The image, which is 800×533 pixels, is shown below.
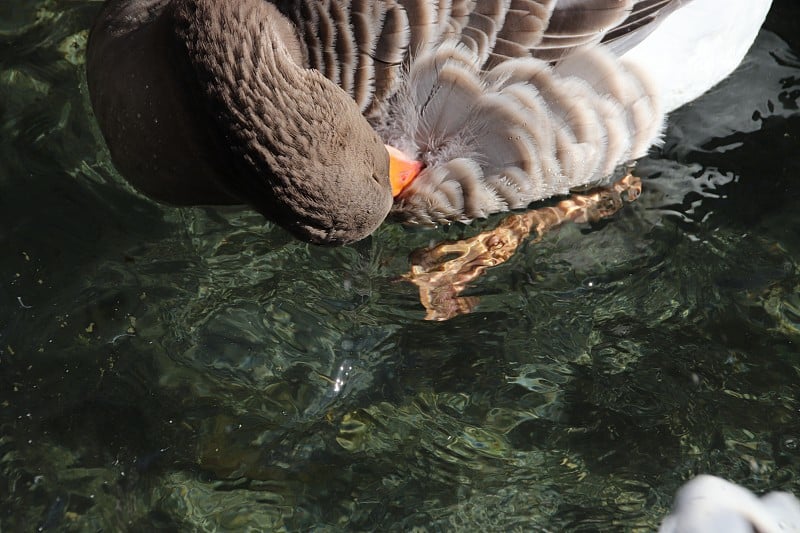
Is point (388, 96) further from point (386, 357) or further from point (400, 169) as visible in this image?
point (386, 357)

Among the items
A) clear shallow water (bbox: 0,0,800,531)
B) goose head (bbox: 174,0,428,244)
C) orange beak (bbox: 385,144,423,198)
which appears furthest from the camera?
orange beak (bbox: 385,144,423,198)

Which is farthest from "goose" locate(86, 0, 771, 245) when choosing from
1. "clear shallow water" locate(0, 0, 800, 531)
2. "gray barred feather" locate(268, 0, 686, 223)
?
"clear shallow water" locate(0, 0, 800, 531)

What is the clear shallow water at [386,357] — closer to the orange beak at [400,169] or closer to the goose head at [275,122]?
the orange beak at [400,169]

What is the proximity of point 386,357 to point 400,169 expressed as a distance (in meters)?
0.87

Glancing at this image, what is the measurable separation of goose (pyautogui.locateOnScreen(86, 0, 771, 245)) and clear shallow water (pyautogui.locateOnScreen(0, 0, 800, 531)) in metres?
0.45

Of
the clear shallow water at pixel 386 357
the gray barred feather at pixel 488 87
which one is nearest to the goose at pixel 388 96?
the gray barred feather at pixel 488 87

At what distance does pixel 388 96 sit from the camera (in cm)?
364

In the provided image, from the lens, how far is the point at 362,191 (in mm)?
3174

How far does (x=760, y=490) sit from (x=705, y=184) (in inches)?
64.0

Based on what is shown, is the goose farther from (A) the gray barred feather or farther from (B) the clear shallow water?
(B) the clear shallow water

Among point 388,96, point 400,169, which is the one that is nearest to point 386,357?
point 400,169

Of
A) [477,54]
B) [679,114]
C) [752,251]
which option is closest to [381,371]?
[477,54]

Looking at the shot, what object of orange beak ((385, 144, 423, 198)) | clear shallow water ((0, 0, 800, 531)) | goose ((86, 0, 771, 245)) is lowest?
clear shallow water ((0, 0, 800, 531))

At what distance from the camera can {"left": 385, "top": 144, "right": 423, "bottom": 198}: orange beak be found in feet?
12.5
